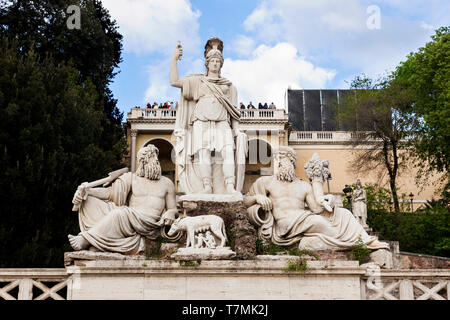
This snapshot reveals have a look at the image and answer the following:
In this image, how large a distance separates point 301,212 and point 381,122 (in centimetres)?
2615

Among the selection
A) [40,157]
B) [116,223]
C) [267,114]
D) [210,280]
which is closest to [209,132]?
[116,223]

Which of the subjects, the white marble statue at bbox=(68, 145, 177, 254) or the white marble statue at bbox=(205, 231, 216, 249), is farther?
the white marble statue at bbox=(68, 145, 177, 254)

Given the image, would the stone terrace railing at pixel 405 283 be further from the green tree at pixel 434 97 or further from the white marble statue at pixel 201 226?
the green tree at pixel 434 97

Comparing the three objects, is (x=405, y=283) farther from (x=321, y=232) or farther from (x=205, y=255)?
(x=205, y=255)

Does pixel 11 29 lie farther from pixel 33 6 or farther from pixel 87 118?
pixel 87 118

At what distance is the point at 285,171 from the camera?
8.41m

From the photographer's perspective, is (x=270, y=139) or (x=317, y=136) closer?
(x=270, y=139)

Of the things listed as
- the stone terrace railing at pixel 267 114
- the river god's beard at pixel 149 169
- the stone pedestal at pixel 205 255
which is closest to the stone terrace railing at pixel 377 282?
the stone pedestal at pixel 205 255

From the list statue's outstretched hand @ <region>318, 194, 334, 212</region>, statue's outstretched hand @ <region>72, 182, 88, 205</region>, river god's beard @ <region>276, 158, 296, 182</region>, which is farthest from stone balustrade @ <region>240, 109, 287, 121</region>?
statue's outstretched hand @ <region>72, 182, 88, 205</region>

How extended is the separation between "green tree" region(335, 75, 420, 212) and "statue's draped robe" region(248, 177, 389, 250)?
2224 cm

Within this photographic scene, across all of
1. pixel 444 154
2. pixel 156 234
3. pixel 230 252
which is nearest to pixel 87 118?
pixel 156 234

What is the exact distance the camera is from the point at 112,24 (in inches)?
1109

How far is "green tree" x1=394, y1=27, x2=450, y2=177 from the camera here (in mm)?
24156

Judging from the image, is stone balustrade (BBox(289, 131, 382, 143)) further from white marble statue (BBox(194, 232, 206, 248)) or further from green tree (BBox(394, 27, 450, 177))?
white marble statue (BBox(194, 232, 206, 248))
